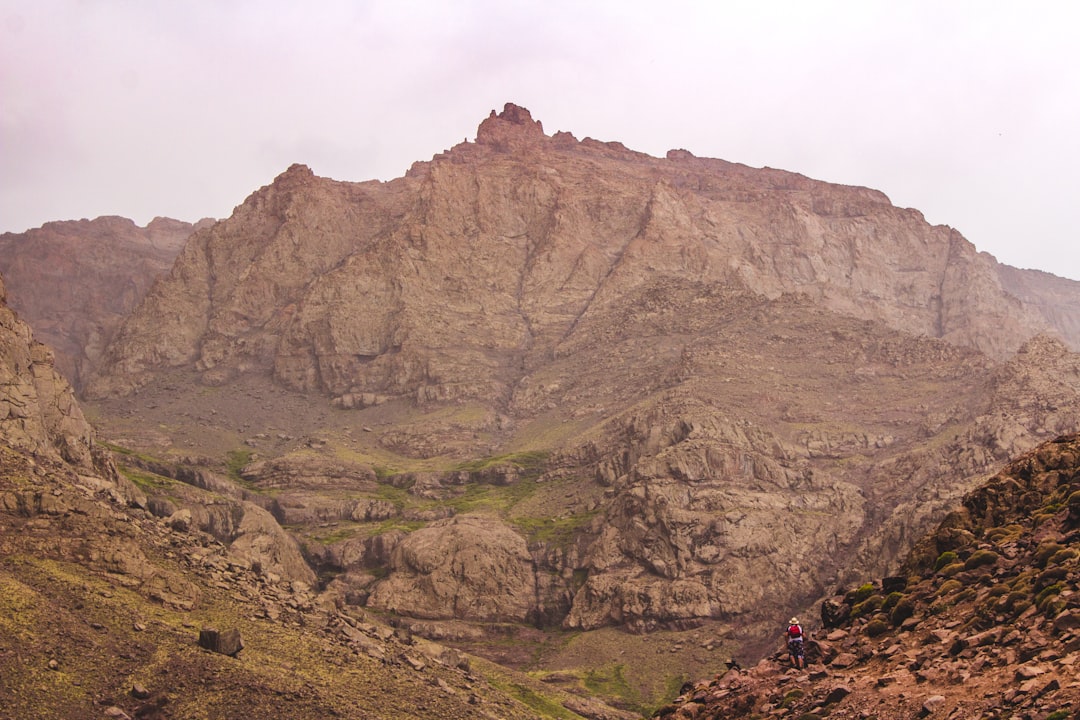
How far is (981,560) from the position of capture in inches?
1412

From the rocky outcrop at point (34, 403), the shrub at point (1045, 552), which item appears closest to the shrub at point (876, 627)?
the shrub at point (1045, 552)

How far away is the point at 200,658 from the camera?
7038 cm

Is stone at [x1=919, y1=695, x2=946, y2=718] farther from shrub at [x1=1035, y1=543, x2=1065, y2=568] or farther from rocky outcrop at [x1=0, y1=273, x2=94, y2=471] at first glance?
rocky outcrop at [x1=0, y1=273, x2=94, y2=471]

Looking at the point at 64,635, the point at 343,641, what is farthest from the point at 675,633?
the point at 64,635

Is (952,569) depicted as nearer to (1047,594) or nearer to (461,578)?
(1047,594)

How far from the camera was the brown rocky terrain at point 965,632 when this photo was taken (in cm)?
2784

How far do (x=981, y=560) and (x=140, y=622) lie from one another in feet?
179

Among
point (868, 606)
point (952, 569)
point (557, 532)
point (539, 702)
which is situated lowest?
point (539, 702)

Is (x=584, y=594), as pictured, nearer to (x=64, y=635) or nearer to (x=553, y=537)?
(x=553, y=537)

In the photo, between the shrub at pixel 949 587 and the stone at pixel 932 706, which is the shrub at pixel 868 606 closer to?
the shrub at pixel 949 587

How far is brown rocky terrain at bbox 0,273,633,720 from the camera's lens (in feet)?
213

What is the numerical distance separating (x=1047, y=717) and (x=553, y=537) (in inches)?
6705

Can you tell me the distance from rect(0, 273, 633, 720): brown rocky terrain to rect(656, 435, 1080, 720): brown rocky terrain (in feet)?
117

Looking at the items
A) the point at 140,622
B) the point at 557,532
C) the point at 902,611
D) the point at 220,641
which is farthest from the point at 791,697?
the point at 557,532
